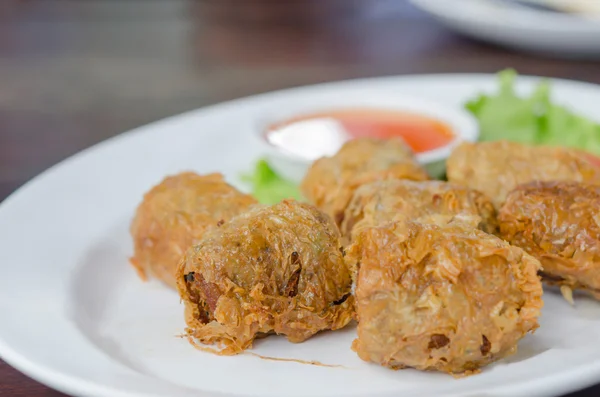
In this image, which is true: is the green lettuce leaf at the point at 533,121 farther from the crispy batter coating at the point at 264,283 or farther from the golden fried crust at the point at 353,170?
the crispy batter coating at the point at 264,283

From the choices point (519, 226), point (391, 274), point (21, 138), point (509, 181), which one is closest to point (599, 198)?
point (519, 226)

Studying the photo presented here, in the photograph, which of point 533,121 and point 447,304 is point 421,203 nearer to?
point 447,304

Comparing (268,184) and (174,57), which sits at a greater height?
(268,184)

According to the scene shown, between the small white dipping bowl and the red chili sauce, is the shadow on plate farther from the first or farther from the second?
the red chili sauce

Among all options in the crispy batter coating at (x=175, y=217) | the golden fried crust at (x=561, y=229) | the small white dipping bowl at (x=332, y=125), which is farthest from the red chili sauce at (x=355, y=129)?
the golden fried crust at (x=561, y=229)

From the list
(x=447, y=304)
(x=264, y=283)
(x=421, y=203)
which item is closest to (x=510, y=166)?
(x=421, y=203)
